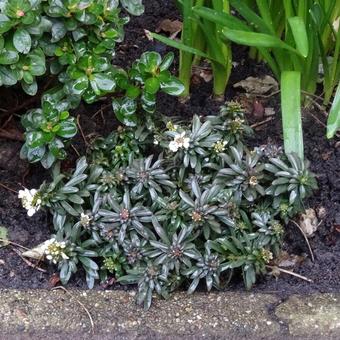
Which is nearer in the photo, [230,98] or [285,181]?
[285,181]

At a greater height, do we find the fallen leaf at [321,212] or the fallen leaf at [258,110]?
the fallen leaf at [258,110]

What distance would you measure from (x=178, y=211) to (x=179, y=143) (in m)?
0.19

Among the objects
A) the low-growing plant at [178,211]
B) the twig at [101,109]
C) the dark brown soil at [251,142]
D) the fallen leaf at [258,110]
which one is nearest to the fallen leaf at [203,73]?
the dark brown soil at [251,142]

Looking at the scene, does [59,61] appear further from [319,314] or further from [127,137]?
[319,314]

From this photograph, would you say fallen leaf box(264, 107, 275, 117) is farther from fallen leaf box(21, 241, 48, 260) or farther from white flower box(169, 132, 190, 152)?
fallen leaf box(21, 241, 48, 260)

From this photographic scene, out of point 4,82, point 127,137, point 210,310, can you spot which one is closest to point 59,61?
point 4,82

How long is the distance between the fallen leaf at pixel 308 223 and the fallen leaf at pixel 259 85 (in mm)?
513

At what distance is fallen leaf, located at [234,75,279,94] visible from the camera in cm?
257

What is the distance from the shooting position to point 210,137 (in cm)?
211

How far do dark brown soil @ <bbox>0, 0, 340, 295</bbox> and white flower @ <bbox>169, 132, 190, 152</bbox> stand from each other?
36cm

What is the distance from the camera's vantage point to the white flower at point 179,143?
81.4 inches

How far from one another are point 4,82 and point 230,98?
2.87 feet

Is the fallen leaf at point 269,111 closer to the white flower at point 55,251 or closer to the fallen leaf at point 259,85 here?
the fallen leaf at point 259,85

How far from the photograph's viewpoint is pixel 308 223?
224 cm
